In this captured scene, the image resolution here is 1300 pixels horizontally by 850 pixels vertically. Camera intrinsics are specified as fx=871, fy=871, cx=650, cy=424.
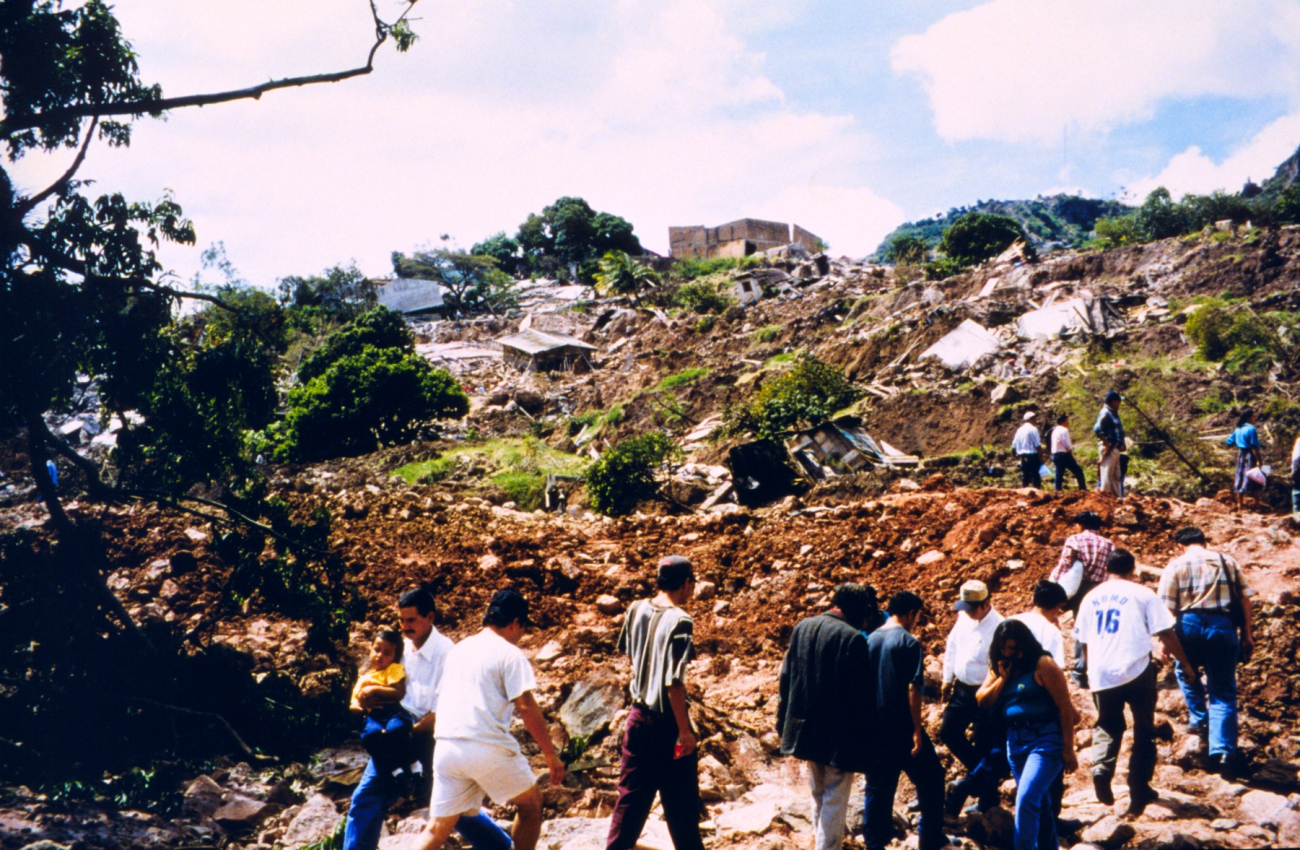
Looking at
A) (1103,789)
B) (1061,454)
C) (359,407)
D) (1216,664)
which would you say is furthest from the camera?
(359,407)

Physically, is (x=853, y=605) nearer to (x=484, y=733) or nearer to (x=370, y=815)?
(x=484, y=733)

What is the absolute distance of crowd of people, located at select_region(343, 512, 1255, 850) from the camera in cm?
357

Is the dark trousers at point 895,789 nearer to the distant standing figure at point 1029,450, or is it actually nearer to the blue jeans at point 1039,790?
the blue jeans at point 1039,790

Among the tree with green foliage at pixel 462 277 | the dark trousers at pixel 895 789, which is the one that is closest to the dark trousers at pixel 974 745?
the dark trousers at pixel 895 789

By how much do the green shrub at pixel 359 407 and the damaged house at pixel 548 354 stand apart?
35.6 feet

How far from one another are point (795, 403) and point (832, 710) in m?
11.5

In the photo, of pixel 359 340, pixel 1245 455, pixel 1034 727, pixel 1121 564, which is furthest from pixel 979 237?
pixel 1034 727

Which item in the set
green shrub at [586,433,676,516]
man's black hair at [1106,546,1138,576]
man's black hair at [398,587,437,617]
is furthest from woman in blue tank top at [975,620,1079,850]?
green shrub at [586,433,676,516]

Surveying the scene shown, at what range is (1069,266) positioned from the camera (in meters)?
26.8

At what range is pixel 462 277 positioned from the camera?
168ft

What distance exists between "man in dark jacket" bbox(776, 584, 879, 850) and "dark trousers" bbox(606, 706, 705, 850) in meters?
→ 0.50

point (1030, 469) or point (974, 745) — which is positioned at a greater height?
point (1030, 469)

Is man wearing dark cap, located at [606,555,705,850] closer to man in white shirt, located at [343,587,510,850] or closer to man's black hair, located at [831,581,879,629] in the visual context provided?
man in white shirt, located at [343,587,510,850]

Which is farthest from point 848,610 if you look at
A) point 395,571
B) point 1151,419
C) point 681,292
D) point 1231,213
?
point 1231,213
